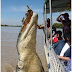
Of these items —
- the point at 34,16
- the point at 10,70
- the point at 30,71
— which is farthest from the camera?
the point at 10,70

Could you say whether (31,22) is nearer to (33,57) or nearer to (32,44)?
(32,44)

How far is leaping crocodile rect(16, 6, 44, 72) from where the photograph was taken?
2.23 metres

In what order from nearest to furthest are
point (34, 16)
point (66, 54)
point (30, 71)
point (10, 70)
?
point (34, 16)
point (30, 71)
point (10, 70)
point (66, 54)

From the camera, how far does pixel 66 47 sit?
409cm

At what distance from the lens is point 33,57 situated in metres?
2.36

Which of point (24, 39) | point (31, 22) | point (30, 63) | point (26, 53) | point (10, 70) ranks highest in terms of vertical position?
point (31, 22)

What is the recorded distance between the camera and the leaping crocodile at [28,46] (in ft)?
7.32

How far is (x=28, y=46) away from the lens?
7.42 ft

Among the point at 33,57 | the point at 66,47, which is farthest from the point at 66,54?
the point at 33,57

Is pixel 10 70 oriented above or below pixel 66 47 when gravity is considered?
below

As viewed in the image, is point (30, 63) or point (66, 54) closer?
point (30, 63)

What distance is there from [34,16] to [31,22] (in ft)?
0.30

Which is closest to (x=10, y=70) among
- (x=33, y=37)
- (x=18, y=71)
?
(x=18, y=71)

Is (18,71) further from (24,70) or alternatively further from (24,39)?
(24,39)
